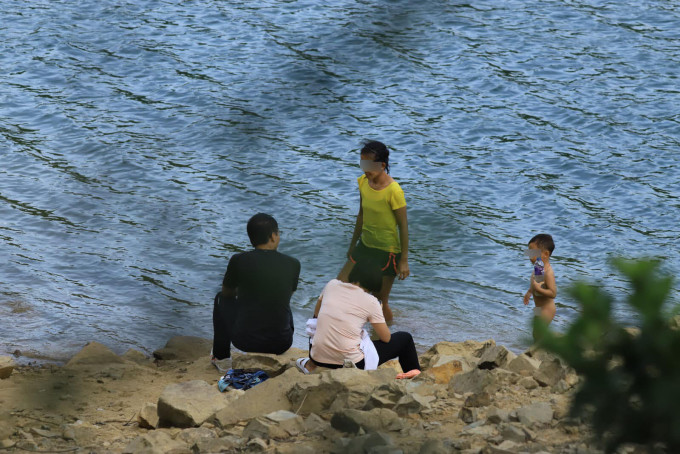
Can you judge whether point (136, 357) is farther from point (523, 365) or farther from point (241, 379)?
point (523, 365)

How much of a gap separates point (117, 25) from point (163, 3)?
34.0 inches

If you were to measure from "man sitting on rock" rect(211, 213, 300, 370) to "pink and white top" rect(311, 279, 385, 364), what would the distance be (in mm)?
408

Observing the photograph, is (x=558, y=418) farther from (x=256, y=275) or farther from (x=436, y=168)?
(x=436, y=168)

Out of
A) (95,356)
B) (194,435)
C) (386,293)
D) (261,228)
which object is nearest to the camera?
(194,435)

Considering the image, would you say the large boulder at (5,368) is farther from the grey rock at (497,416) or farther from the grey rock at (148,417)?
the grey rock at (497,416)

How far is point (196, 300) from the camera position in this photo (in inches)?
384

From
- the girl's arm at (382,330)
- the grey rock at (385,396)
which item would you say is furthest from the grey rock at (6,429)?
the girl's arm at (382,330)

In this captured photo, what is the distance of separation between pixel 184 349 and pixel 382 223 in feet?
7.28

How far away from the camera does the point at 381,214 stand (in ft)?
26.5

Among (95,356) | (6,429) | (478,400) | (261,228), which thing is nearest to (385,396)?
(478,400)


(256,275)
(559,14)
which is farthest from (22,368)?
(559,14)

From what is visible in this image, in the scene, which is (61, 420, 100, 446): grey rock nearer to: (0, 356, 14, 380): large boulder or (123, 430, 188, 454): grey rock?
(123, 430, 188, 454): grey rock

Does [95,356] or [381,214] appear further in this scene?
[381,214]

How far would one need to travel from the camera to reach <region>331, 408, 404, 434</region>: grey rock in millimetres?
4539
